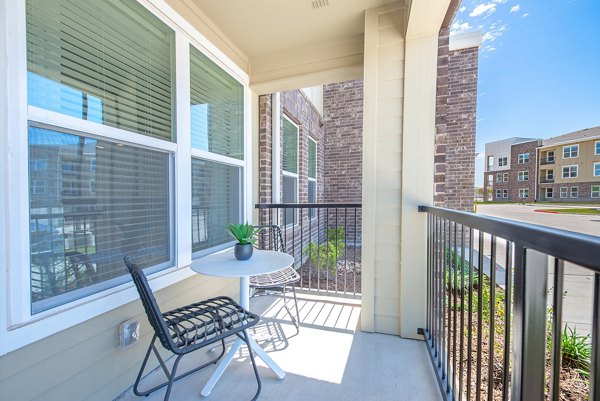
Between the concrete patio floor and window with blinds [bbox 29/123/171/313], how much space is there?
2.44 feet

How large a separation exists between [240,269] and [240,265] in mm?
88

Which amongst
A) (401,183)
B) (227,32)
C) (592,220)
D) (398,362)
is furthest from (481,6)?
(398,362)

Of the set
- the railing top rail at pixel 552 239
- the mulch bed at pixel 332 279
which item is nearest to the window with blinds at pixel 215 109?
the mulch bed at pixel 332 279

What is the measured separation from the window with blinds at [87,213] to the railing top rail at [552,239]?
177 centimetres

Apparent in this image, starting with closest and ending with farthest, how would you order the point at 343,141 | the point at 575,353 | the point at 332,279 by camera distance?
the point at 575,353, the point at 332,279, the point at 343,141

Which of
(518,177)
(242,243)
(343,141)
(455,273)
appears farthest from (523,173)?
(343,141)

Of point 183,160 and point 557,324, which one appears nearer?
point 557,324

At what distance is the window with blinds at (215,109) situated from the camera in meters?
2.12

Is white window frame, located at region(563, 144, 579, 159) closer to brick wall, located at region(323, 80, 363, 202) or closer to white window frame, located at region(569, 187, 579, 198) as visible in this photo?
white window frame, located at region(569, 187, 579, 198)

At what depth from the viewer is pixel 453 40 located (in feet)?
16.0

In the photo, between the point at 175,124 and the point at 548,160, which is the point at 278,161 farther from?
the point at 548,160

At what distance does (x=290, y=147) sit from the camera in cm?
443

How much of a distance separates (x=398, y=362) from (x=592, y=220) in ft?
4.78

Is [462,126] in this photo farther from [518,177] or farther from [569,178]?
[569,178]
